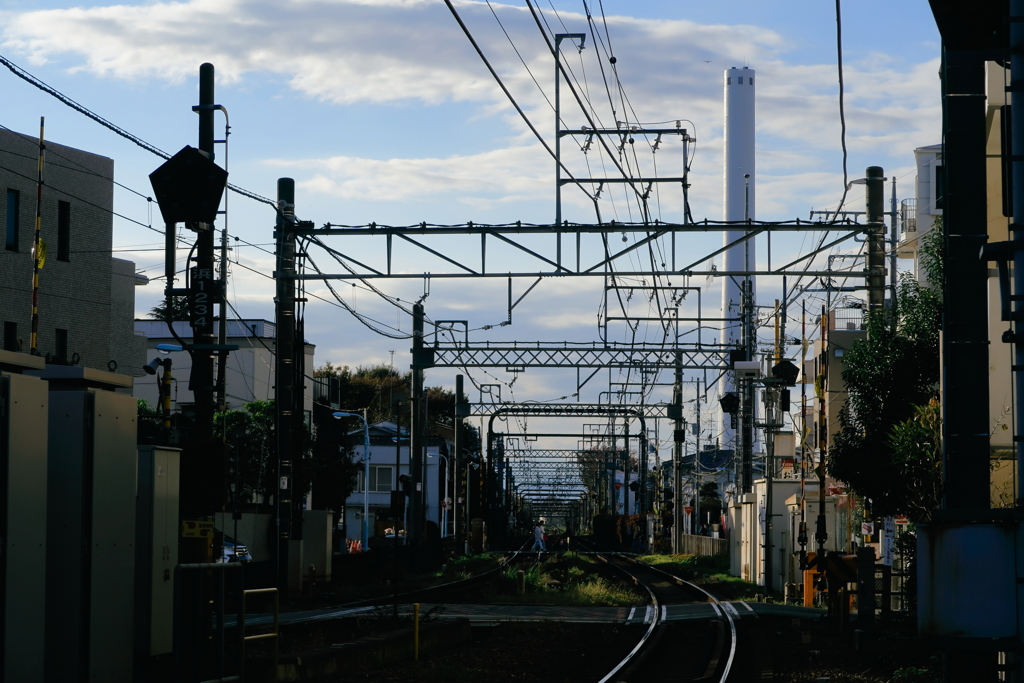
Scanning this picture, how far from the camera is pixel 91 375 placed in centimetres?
1002

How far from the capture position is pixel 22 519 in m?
8.70

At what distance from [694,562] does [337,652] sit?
3938 centimetres

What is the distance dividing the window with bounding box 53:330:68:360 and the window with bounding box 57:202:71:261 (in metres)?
2.28

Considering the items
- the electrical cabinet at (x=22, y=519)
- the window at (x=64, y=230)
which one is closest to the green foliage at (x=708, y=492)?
the window at (x=64, y=230)

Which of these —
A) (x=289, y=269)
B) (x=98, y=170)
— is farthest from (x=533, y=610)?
(x=98, y=170)

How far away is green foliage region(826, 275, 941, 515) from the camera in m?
22.4

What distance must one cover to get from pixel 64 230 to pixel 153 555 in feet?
92.7

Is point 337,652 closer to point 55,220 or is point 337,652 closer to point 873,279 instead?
point 873,279

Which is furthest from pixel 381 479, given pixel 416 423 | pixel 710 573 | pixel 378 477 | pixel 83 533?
pixel 83 533

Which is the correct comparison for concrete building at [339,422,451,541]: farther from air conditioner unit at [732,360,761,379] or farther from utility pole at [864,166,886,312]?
utility pole at [864,166,886,312]

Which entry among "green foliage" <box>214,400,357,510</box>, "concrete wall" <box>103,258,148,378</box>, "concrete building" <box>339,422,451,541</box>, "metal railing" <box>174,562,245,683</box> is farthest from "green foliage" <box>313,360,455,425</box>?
"metal railing" <box>174,562,245,683</box>

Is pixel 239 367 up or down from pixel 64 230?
down

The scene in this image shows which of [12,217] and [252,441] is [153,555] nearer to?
[12,217]

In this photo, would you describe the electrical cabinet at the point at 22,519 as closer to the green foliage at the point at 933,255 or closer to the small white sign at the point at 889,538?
the green foliage at the point at 933,255
